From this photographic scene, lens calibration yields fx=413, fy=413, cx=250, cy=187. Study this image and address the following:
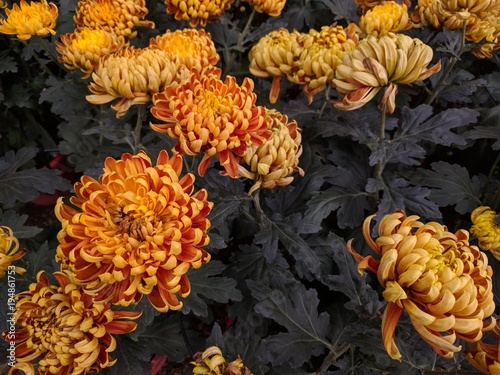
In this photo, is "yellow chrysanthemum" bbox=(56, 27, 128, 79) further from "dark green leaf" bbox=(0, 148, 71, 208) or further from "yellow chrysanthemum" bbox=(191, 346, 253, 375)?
"yellow chrysanthemum" bbox=(191, 346, 253, 375)

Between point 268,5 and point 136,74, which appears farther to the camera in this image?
point 268,5

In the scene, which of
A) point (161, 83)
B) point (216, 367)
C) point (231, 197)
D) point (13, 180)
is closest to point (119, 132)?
point (161, 83)

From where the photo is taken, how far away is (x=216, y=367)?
3.22ft

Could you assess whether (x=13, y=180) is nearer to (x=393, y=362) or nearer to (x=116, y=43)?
(x=116, y=43)

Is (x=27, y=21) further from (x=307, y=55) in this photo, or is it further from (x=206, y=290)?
(x=206, y=290)

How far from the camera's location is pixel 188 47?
1317 millimetres

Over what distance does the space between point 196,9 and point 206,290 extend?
40.4 inches

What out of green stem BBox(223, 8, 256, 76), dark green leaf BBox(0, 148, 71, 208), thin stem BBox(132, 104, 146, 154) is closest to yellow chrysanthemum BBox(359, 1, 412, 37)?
green stem BBox(223, 8, 256, 76)

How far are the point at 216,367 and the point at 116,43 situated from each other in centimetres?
109

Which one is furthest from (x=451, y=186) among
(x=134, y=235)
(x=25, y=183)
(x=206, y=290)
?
(x=25, y=183)

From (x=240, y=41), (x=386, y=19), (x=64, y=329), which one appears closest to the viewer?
(x=64, y=329)

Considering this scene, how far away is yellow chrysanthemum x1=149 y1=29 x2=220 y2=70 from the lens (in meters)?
1.29

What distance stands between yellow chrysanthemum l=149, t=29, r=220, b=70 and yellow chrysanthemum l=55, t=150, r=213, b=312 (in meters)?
0.56

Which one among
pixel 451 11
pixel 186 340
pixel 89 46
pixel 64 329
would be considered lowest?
pixel 186 340
